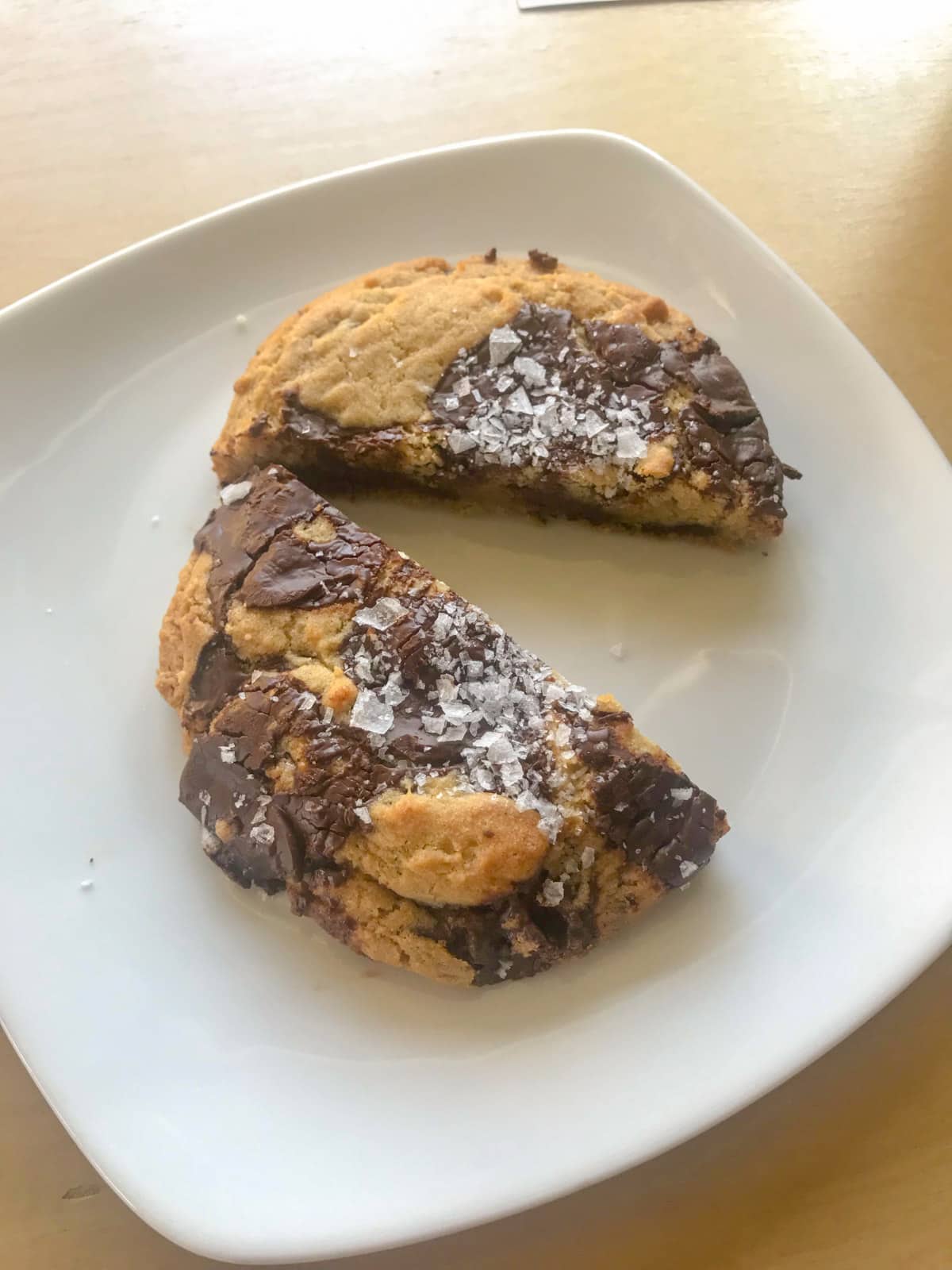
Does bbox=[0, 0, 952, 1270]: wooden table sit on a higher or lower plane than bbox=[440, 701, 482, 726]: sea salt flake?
higher

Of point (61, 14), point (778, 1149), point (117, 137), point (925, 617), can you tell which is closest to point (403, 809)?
point (778, 1149)

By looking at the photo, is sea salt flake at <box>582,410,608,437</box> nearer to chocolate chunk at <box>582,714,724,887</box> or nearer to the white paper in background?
chocolate chunk at <box>582,714,724,887</box>

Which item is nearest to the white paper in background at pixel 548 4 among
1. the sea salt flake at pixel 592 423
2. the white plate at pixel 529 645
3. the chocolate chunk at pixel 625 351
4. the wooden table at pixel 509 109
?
the wooden table at pixel 509 109

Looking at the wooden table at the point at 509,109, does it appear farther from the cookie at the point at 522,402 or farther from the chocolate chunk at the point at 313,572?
the chocolate chunk at the point at 313,572

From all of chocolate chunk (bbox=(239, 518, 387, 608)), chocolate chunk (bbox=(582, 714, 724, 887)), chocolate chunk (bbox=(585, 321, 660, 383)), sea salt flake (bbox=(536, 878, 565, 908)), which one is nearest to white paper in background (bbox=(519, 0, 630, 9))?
chocolate chunk (bbox=(585, 321, 660, 383))

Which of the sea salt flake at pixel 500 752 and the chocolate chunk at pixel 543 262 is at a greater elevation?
the chocolate chunk at pixel 543 262

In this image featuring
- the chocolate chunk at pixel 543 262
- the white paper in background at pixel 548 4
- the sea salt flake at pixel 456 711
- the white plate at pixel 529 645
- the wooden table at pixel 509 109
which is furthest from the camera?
the white paper in background at pixel 548 4

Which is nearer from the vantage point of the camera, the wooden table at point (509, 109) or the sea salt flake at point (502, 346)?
the sea salt flake at point (502, 346)
